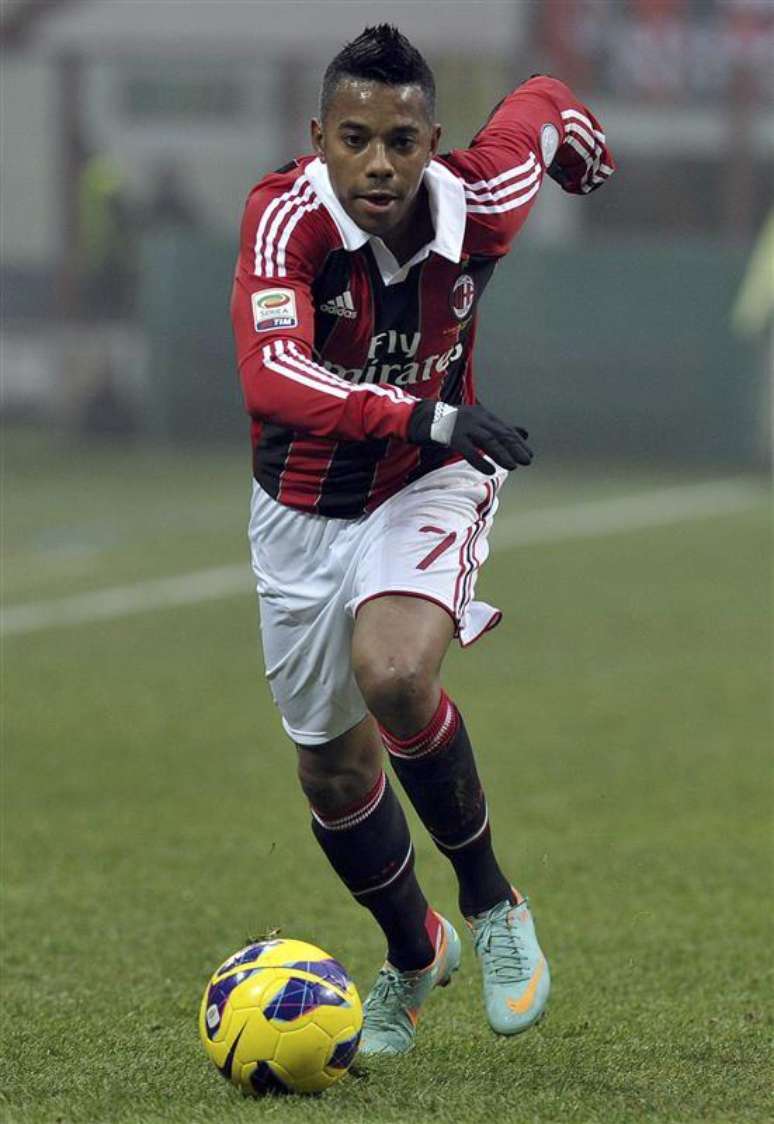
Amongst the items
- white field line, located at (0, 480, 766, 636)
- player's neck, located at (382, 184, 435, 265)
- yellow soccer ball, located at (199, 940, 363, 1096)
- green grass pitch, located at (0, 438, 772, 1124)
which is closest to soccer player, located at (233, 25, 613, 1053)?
player's neck, located at (382, 184, 435, 265)

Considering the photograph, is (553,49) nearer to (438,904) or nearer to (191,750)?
(191,750)

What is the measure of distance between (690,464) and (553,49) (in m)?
5.22

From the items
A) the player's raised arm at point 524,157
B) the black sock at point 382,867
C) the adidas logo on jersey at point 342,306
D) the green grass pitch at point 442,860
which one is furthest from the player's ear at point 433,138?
the green grass pitch at point 442,860

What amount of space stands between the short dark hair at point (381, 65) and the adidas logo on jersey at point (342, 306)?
0.37m

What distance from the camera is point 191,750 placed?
8.39 m

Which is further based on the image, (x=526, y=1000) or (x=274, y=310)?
(x=526, y=1000)

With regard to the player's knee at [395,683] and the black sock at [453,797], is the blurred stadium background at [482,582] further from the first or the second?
the player's knee at [395,683]

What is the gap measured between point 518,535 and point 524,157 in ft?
36.6

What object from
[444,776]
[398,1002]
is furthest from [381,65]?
[398,1002]

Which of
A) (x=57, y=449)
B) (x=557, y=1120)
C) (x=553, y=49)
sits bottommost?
(x=57, y=449)

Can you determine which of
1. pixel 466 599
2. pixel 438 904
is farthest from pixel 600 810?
pixel 466 599

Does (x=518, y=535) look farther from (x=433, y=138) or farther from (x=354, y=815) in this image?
(x=433, y=138)

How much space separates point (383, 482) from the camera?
4.67m

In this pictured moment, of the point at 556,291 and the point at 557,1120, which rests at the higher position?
the point at 557,1120
